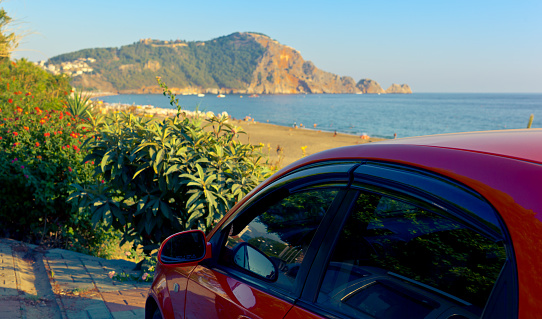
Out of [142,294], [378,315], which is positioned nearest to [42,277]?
[142,294]

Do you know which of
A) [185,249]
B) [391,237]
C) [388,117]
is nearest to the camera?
[391,237]

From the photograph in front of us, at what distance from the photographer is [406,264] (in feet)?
4.36

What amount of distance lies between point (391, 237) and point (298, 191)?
420mm

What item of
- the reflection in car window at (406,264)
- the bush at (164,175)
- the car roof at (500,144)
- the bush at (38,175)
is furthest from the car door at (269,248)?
the bush at (38,175)

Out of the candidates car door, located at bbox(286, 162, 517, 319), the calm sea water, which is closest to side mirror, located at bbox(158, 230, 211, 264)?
car door, located at bbox(286, 162, 517, 319)

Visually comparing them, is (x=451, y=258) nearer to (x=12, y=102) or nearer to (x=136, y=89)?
(x=12, y=102)

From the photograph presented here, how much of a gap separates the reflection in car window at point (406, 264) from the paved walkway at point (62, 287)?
295cm

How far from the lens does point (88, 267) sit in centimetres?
509

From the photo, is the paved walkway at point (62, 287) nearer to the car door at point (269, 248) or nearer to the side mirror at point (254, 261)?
the car door at point (269, 248)

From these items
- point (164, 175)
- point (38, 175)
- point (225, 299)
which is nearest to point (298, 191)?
point (225, 299)

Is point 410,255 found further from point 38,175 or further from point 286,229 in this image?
point 38,175

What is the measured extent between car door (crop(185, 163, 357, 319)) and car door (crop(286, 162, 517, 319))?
75mm

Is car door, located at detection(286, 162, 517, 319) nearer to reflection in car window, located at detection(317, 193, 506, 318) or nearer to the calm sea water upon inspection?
reflection in car window, located at detection(317, 193, 506, 318)

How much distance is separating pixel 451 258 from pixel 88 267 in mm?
4831
